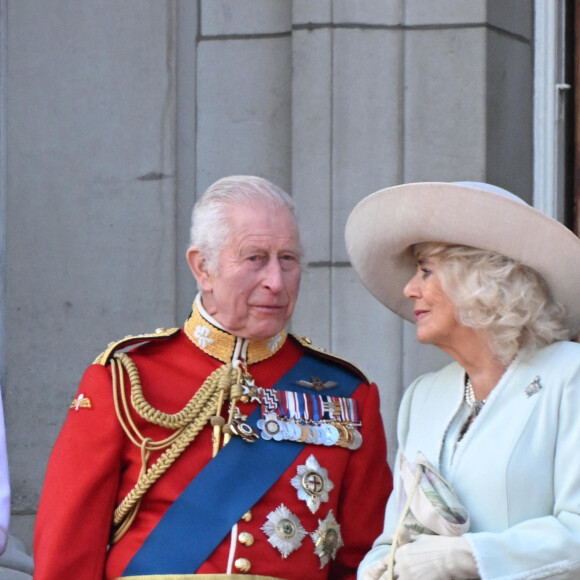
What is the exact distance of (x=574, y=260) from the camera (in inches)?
148

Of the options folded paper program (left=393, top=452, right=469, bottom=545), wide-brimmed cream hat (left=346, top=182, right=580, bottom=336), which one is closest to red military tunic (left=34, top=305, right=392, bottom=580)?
folded paper program (left=393, top=452, right=469, bottom=545)

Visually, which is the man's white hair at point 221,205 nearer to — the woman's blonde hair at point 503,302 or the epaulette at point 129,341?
the epaulette at point 129,341

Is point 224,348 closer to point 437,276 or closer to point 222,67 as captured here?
point 437,276

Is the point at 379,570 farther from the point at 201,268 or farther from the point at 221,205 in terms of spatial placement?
the point at 221,205

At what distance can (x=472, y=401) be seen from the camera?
3908 millimetres

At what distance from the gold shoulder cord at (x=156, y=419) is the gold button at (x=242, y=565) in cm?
30

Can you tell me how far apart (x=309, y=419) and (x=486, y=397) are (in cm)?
55

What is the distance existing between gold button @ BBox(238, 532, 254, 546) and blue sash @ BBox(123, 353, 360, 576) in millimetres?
39

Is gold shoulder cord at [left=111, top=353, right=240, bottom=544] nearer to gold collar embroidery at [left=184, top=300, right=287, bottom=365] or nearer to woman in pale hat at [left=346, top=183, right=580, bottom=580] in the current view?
gold collar embroidery at [left=184, top=300, right=287, bottom=365]

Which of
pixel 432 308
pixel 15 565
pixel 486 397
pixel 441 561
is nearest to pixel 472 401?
pixel 486 397

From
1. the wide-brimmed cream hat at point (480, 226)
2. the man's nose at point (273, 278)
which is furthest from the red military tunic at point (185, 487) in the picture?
the wide-brimmed cream hat at point (480, 226)

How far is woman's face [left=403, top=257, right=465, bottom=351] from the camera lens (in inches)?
153

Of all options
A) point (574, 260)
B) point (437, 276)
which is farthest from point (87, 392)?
point (574, 260)

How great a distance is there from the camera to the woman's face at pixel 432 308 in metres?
3.88
